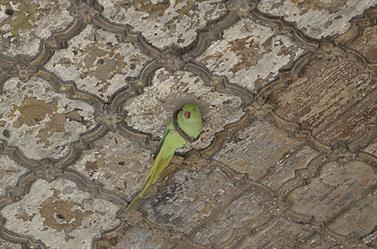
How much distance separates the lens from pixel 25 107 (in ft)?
8.37

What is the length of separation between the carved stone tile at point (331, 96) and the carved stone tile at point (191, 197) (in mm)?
442

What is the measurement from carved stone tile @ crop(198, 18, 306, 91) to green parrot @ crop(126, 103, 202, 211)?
7.5 inches

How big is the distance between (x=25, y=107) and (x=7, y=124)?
0.34 feet

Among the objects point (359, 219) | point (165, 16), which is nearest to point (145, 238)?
point (359, 219)

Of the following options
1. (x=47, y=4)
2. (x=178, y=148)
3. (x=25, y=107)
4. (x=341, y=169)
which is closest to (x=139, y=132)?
(x=178, y=148)

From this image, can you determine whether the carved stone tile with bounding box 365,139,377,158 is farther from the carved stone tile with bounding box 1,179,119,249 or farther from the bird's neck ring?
the carved stone tile with bounding box 1,179,119,249

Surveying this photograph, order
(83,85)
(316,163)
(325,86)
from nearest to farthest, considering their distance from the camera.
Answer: (83,85) → (325,86) → (316,163)

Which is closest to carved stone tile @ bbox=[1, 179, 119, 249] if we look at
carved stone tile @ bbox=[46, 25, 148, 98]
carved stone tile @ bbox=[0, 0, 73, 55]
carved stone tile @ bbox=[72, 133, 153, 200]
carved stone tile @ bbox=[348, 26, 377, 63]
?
carved stone tile @ bbox=[72, 133, 153, 200]

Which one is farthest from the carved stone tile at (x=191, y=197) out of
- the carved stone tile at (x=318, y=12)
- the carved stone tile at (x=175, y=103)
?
the carved stone tile at (x=318, y=12)

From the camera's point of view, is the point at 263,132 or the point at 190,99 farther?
the point at 263,132

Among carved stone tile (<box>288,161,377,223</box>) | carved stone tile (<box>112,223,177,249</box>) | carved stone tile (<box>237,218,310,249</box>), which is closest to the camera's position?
carved stone tile (<box>288,161,377,223</box>)

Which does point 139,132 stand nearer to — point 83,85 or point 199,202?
point 83,85

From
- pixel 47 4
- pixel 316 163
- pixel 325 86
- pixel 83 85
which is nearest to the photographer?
pixel 47 4

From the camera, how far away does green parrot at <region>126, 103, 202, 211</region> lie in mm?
2615
